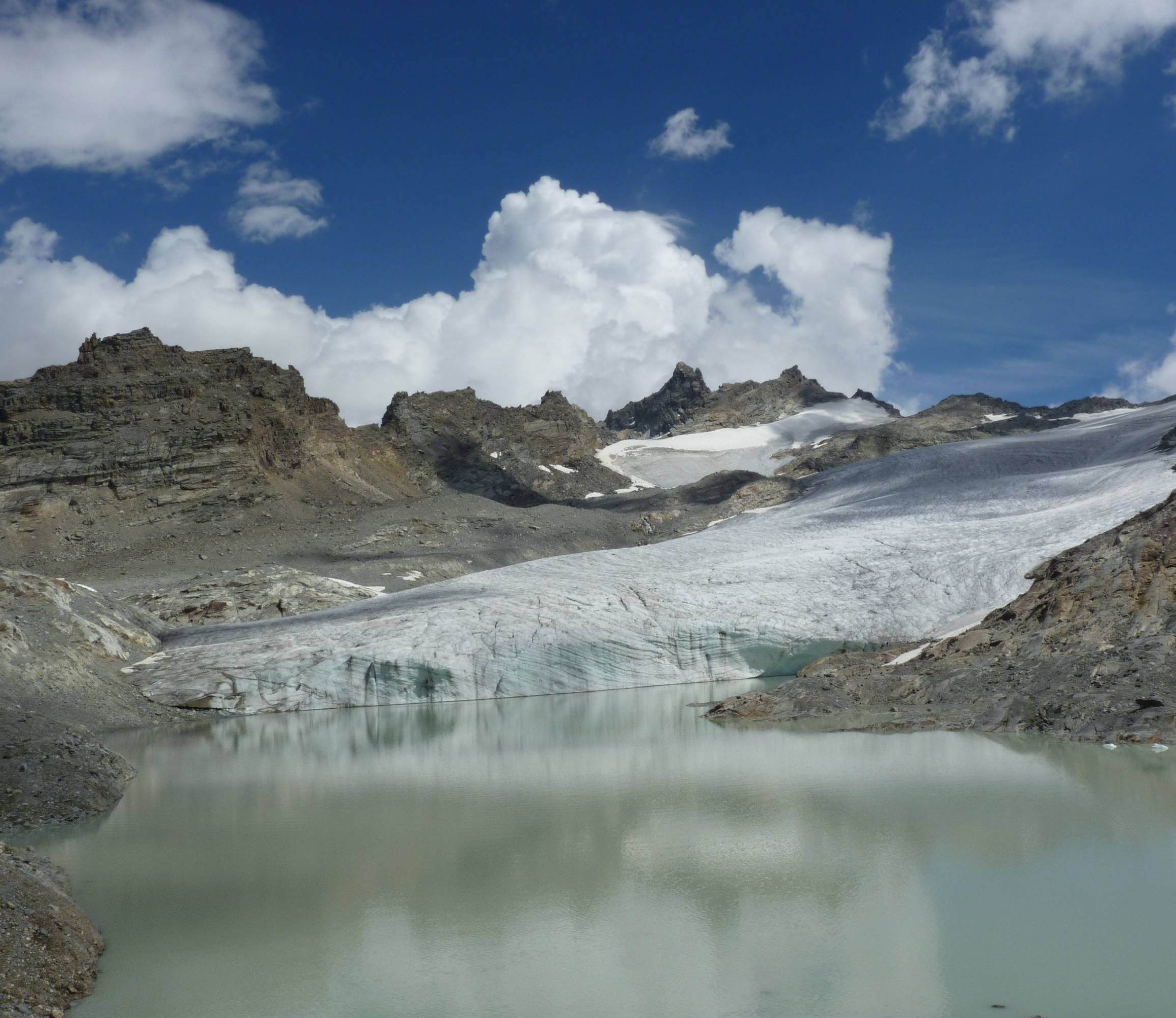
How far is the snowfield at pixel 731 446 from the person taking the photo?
99250 mm

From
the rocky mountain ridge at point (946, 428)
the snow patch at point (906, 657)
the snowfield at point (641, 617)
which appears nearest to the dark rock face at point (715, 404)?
the rocky mountain ridge at point (946, 428)

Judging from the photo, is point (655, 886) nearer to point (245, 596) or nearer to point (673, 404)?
point (245, 596)

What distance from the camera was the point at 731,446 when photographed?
10725 cm

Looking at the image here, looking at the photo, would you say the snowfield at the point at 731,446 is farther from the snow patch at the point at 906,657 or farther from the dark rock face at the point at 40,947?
the dark rock face at the point at 40,947

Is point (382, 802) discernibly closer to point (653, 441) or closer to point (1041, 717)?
point (1041, 717)

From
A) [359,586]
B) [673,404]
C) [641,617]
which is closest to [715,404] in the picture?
[673,404]

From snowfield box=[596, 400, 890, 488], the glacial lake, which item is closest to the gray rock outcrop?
the glacial lake

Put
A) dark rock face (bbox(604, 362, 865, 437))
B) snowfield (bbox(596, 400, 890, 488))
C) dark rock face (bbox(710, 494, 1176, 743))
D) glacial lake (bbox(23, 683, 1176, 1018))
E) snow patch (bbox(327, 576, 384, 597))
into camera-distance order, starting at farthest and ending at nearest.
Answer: dark rock face (bbox(604, 362, 865, 437))
snowfield (bbox(596, 400, 890, 488))
snow patch (bbox(327, 576, 384, 597))
dark rock face (bbox(710, 494, 1176, 743))
glacial lake (bbox(23, 683, 1176, 1018))

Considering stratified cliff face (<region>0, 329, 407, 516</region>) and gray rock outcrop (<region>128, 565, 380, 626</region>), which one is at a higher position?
stratified cliff face (<region>0, 329, 407, 516</region>)

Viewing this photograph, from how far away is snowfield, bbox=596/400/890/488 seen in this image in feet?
326

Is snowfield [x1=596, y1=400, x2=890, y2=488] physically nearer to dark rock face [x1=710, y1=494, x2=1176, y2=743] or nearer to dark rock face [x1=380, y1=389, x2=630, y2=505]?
dark rock face [x1=380, y1=389, x2=630, y2=505]

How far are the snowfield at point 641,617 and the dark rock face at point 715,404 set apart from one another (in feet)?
296

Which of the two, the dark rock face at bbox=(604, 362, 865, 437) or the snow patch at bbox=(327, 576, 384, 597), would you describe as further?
the dark rock face at bbox=(604, 362, 865, 437)

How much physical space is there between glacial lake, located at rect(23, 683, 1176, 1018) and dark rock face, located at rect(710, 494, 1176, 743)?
1143 mm
